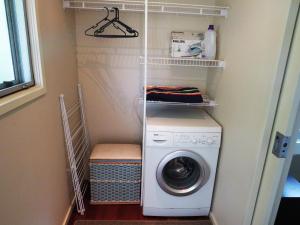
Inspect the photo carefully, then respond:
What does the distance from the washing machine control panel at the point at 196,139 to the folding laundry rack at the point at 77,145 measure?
34.7 inches

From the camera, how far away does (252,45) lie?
140 centimetres

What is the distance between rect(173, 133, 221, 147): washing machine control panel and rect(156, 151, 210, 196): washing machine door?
8 centimetres

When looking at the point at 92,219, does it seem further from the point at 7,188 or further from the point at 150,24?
the point at 150,24

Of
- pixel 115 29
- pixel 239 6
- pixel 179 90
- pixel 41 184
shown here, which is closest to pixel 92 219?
pixel 41 184

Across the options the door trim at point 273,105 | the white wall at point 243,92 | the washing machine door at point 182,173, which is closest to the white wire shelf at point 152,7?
the white wall at point 243,92

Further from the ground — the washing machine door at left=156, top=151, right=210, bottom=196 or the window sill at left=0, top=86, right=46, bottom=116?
the window sill at left=0, top=86, right=46, bottom=116

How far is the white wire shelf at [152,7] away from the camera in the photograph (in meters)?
1.81

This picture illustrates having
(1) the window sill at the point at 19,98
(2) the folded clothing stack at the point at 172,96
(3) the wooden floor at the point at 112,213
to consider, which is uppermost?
(1) the window sill at the point at 19,98

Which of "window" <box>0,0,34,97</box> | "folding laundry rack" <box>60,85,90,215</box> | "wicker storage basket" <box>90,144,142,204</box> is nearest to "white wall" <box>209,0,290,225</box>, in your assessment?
"wicker storage basket" <box>90,144,142,204</box>

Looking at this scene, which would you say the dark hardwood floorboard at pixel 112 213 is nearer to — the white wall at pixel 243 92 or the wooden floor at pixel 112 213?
the wooden floor at pixel 112 213

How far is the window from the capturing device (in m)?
1.16

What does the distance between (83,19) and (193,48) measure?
1077 millimetres

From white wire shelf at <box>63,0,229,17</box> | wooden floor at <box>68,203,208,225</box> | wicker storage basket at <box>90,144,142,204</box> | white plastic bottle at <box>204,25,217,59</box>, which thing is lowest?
wooden floor at <box>68,203,208,225</box>

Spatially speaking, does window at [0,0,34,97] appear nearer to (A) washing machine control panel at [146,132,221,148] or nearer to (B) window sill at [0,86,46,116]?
(B) window sill at [0,86,46,116]
